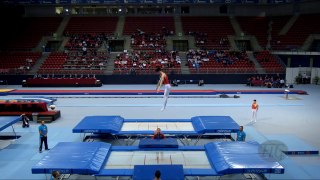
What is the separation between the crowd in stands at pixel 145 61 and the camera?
109ft

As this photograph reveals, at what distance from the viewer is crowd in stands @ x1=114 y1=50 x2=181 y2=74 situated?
33125 millimetres

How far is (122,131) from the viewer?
43.3 ft

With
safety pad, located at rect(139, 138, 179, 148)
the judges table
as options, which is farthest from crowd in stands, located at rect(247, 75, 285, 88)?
safety pad, located at rect(139, 138, 179, 148)

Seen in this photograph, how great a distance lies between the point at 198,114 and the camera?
62.0 ft

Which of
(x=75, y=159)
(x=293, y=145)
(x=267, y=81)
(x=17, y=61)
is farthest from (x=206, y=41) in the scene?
(x=75, y=159)

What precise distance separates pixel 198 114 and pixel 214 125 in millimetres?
5524

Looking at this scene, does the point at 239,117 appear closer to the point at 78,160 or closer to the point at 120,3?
the point at 78,160

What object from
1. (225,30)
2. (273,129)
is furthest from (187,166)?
(225,30)

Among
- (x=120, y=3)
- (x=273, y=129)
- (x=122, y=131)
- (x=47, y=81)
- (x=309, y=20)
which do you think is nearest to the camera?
(x=122, y=131)

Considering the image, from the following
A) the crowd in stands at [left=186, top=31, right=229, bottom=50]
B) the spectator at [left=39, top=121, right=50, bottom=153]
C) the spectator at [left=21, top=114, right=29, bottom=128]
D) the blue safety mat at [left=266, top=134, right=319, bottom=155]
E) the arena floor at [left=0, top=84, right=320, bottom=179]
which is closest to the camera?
the arena floor at [left=0, top=84, right=320, bottom=179]

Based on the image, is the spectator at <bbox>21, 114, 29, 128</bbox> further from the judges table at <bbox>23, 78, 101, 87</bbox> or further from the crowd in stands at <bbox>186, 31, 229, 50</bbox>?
the crowd in stands at <bbox>186, 31, 229, 50</bbox>

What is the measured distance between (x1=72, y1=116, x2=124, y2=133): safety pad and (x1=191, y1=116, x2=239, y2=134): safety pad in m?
3.66

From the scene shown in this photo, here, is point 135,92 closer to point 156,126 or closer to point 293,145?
point 156,126

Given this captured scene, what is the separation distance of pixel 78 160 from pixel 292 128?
11543 millimetres
